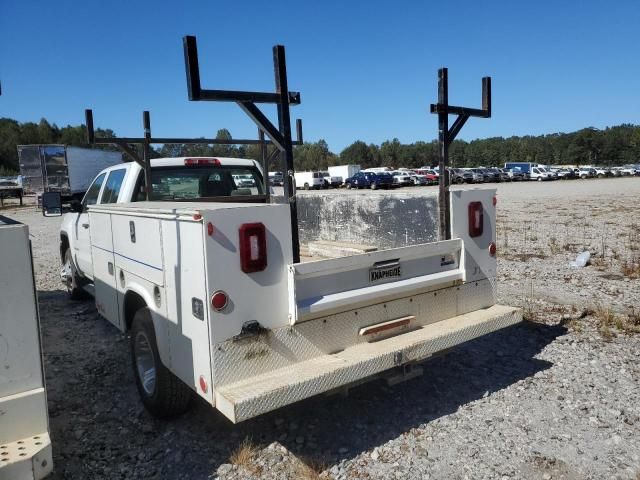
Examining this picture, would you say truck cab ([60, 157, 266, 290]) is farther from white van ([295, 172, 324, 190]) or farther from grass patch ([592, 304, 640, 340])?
white van ([295, 172, 324, 190])

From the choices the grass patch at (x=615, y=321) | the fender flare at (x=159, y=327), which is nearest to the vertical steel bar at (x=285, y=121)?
the fender flare at (x=159, y=327)

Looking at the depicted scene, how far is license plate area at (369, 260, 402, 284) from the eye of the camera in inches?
151

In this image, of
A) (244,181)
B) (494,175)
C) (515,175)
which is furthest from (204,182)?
(515,175)

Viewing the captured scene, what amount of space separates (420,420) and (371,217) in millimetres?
1943

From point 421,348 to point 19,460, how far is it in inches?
99.6

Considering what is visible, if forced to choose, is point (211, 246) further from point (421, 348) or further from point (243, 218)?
point (421, 348)

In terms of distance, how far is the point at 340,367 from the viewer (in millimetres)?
3371

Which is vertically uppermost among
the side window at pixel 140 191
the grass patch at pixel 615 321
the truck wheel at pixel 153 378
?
the side window at pixel 140 191

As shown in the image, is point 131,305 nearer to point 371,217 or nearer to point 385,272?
point 385,272

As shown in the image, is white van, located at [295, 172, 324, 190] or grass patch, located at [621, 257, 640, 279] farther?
white van, located at [295, 172, 324, 190]

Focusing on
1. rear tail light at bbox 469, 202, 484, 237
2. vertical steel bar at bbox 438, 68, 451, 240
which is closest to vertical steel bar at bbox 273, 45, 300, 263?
vertical steel bar at bbox 438, 68, 451, 240

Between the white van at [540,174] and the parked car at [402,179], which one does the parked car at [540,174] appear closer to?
the white van at [540,174]

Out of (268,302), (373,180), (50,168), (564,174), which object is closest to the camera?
(268,302)

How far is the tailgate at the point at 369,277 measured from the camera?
11.3 ft
